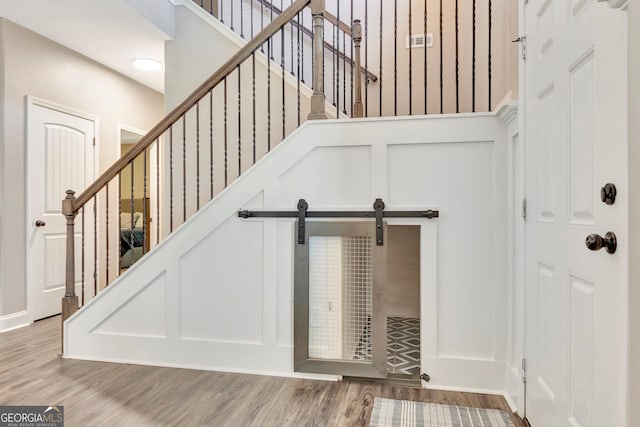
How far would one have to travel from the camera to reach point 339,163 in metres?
2.45

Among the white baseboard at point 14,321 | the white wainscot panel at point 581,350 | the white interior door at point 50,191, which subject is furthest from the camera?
the white interior door at point 50,191

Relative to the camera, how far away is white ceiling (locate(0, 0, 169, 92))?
3217 millimetres

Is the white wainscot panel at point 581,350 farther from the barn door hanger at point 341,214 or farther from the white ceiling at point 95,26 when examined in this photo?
the white ceiling at point 95,26

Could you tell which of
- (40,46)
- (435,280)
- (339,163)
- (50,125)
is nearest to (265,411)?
(435,280)

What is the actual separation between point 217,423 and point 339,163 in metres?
1.61

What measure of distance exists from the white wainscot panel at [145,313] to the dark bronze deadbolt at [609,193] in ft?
8.20

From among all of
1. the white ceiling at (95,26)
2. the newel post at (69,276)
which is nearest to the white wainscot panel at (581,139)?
the newel post at (69,276)

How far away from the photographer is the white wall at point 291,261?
226 cm

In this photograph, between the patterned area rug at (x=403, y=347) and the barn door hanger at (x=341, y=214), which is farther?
the patterned area rug at (x=403, y=347)

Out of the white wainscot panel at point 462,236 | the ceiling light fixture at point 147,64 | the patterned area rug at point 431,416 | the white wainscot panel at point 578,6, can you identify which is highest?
the ceiling light fixture at point 147,64

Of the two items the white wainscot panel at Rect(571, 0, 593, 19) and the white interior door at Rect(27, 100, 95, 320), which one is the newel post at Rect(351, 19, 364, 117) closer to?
the white wainscot panel at Rect(571, 0, 593, 19)

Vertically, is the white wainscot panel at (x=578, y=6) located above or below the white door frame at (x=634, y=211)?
above

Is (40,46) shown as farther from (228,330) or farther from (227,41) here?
(228,330)

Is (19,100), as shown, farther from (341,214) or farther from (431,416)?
(431,416)
